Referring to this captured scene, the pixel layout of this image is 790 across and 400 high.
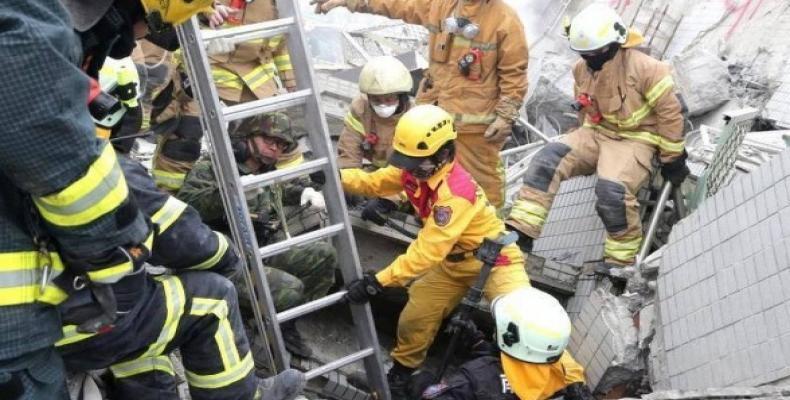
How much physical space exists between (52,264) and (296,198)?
270 cm

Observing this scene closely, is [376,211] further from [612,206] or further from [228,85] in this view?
[612,206]

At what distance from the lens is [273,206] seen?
15.8 ft

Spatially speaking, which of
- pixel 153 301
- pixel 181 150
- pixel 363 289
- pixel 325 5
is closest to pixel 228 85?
pixel 181 150

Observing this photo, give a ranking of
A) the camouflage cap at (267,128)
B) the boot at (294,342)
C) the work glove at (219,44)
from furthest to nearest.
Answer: the camouflage cap at (267,128) → the boot at (294,342) → the work glove at (219,44)

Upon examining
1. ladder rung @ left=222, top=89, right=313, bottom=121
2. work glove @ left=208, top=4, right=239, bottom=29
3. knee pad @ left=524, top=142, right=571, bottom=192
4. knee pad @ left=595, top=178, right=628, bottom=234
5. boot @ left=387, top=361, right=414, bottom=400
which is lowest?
boot @ left=387, top=361, right=414, bottom=400

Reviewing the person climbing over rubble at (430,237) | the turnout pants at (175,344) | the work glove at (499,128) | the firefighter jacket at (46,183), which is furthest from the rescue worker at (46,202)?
the work glove at (499,128)

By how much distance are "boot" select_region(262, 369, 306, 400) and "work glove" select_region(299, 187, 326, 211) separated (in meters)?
1.36

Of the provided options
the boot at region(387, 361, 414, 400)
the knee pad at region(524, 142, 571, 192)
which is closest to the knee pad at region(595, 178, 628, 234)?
the knee pad at region(524, 142, 571, 192)

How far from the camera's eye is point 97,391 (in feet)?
9.99

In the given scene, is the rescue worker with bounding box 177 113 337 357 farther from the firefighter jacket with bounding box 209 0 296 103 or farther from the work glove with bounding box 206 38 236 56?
the work glove with bounding box 206 38 236 56

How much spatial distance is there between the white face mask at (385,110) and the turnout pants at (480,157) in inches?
29.5

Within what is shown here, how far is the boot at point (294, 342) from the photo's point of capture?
15.0 feet

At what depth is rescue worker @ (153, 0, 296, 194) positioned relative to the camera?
5.14 meters

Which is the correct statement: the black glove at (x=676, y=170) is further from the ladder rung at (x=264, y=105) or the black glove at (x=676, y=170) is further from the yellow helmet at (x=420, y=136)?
the ladder rung at (x=264, y=105)
